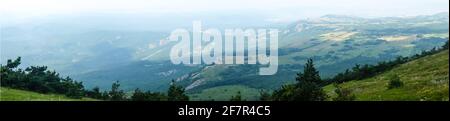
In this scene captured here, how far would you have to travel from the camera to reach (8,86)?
2158 inches
